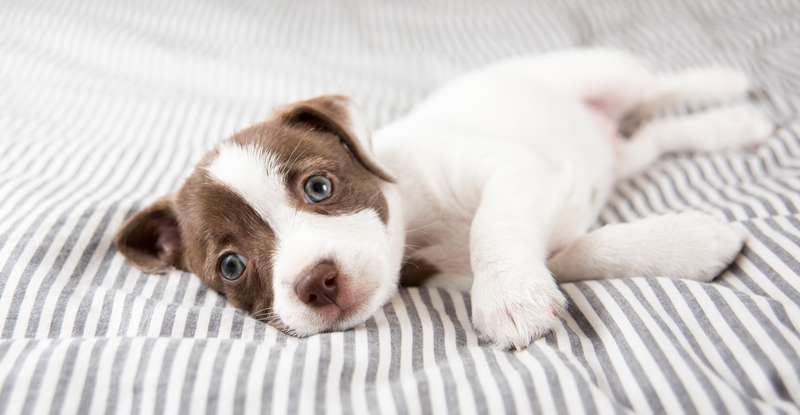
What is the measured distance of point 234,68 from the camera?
397 centimetres

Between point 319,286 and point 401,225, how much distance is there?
0.56 meters

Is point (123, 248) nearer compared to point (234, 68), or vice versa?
point (123, 248)

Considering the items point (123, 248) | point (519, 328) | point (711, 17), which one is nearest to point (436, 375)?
point (519, 328)

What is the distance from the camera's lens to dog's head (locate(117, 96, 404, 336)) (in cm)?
173

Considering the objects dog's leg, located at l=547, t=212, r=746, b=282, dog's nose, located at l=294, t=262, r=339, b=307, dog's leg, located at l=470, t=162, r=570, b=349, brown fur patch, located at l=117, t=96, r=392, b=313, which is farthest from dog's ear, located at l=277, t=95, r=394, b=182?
dog's leg, located at l=547, t=212, r=746, b=282

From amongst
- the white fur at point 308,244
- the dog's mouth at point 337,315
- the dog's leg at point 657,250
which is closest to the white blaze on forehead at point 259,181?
the white fur at point 308,244

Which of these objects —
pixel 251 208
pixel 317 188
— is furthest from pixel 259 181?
pixel 317 188

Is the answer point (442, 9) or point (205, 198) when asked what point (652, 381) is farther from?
point (442, 9)

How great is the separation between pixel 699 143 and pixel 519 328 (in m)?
2.00

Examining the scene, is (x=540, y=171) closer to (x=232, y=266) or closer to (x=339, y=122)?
(x=339, y=122)

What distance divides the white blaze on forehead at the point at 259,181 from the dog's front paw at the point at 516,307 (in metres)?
0.64

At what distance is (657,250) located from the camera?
76.9 inches

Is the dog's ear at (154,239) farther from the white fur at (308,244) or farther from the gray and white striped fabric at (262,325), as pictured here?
the white fur at (308,244)

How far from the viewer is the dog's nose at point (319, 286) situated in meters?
1.69
